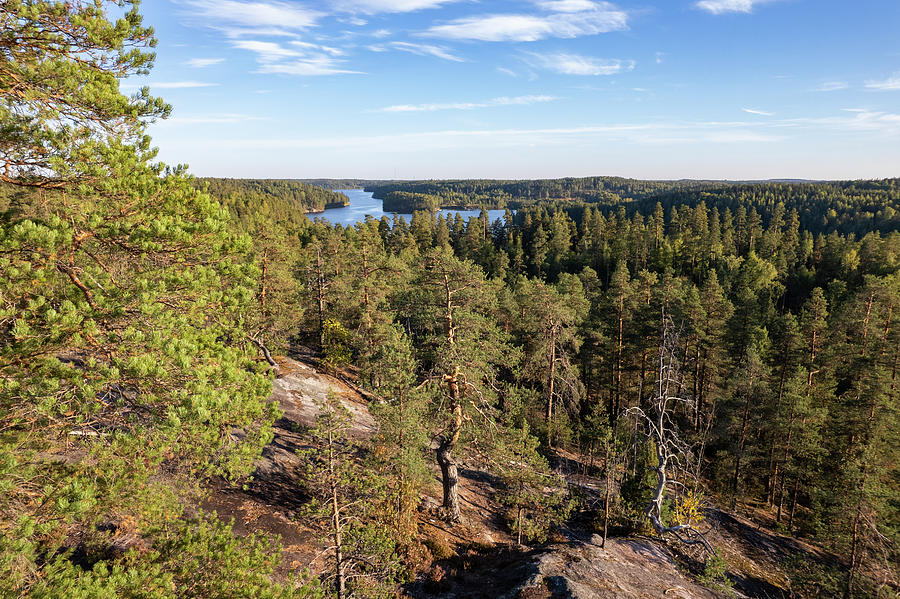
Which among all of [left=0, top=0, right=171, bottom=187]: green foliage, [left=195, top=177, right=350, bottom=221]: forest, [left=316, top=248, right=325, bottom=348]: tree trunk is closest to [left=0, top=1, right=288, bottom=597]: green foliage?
[left=0, top=0, right=171, bottom=187]: green foliage

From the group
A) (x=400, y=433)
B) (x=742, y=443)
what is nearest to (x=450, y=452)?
(x=400, y=433)

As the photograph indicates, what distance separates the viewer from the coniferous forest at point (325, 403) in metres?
5.25

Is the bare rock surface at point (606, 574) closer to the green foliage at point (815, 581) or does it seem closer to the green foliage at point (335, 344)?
the green foliage at point (815, 581)

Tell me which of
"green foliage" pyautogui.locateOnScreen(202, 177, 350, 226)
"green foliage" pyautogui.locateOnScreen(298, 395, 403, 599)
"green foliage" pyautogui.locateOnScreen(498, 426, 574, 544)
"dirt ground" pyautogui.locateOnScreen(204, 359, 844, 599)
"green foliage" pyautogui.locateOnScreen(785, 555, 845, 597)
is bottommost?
"green foliage" pyautogui.locateOnScreen(785, 555, 845, 597)

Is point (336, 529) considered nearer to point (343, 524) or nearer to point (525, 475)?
point (343, 524)

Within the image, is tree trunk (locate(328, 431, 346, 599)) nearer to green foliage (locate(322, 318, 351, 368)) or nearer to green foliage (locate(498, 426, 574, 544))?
green foliage (locate(498, 426, 574, 544))

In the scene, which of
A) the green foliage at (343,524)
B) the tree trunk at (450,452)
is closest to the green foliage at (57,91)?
the green foliage at (343,524)

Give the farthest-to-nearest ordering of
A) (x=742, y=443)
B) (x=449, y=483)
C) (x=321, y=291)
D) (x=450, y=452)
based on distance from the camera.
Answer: (x=321, y=291), (x=742, y=443), (x=449, y=483), (x=450, y=452)

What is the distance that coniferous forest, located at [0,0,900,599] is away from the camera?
17.2 feet

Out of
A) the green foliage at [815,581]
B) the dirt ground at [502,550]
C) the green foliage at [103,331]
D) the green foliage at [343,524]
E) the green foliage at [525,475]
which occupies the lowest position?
the green foliage at [815,581]

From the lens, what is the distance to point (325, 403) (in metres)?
9.47

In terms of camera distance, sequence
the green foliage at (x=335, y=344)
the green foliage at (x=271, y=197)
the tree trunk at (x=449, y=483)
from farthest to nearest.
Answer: the green foliage at (x=271, y=197)
the green foliage at (x=335, y=344)
the tree trunk at (x=449, y=483)

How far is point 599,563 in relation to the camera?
12.6 metres

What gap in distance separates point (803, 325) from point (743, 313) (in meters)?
4.34
